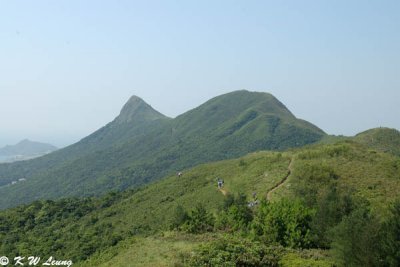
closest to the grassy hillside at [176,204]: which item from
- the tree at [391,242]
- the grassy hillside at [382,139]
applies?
the tree at [391,242]

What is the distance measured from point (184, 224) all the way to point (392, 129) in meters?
92.4

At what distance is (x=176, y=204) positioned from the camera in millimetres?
57188

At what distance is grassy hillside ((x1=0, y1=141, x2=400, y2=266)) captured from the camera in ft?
110

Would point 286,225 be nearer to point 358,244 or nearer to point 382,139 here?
point 358,244

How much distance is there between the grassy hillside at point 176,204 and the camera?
33594 millimetres

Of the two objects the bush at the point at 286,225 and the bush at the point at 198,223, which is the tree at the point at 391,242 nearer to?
the bush at the point at 286,225

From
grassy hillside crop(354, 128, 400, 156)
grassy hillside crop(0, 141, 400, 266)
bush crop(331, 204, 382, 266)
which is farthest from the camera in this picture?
grassy hillside crop(354, 128, 400, 156)

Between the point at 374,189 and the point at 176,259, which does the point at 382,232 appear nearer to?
the point at 176,259

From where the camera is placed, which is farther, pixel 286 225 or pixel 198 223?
pixel 198 223

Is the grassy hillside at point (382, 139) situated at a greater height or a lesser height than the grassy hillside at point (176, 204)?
greater

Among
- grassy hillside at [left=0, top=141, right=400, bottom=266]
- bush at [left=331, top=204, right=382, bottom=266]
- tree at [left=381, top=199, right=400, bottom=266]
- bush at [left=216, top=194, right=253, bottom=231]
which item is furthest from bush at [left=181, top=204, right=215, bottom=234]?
tree at [left=381, top=199, right=400, bottom=266]

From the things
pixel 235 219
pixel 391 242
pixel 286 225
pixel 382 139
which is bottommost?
pixel 391 242

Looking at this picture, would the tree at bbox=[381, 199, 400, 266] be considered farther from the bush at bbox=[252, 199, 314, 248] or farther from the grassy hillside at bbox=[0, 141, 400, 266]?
the bush at bbox=[252, 199, 314, 248]

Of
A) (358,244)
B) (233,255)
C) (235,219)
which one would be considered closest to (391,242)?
(358,244)
